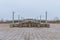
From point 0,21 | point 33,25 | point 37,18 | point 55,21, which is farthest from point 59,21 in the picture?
point 33,25

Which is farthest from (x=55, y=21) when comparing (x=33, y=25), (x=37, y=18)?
(x=33, y=25)

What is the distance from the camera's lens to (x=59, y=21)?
4178 centimetres

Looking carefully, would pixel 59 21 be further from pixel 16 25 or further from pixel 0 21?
pixel 16 25

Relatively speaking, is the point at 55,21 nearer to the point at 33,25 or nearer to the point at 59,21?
the point at 59,21

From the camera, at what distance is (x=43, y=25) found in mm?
20062

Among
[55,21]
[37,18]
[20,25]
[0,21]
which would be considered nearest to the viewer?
[20,25]

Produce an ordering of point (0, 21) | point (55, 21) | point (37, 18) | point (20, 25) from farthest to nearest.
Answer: point (55, 21) → point (0, 21) → point (37, 18) → point (20, 25)

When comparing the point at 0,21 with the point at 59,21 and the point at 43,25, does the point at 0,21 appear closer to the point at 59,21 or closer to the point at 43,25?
the point at 59,21

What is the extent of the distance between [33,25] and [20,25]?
5.60ft

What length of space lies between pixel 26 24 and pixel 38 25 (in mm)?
1686

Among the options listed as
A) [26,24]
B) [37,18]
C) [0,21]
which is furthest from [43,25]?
[0,21]

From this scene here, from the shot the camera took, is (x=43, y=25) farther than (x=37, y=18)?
No

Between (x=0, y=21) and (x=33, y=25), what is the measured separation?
66.5 feet

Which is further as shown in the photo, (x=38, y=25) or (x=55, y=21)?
(x=55, y=21)
